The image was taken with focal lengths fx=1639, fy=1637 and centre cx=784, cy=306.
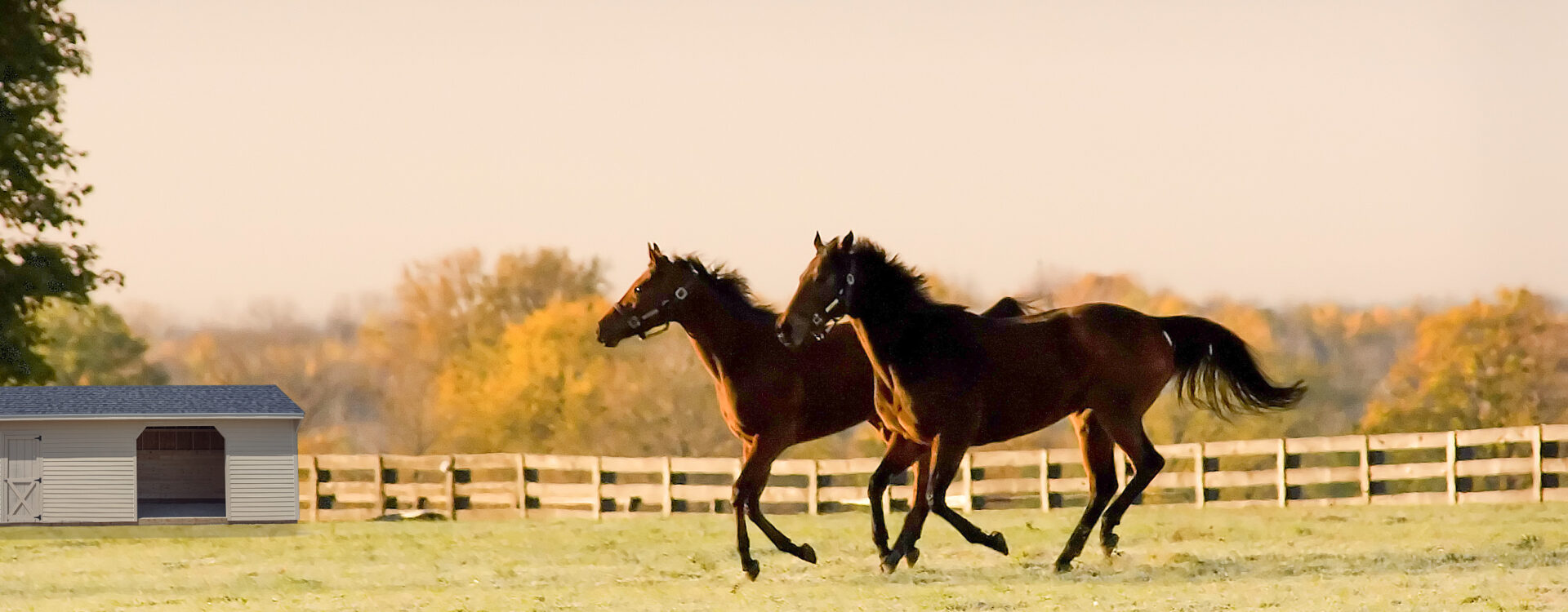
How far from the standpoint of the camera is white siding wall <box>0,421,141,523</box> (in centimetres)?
2097

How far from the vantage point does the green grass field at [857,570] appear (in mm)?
8617

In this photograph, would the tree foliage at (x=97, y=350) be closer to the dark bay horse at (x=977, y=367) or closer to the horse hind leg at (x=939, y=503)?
the horse hind leg at (x=939, y=503)

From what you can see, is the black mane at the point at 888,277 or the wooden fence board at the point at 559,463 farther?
the wooden fence board at the point at 559,463

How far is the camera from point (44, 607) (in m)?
9.91

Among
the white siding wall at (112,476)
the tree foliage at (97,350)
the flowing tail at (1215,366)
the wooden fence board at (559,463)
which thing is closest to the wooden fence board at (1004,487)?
the wooden fence board at (559,463)

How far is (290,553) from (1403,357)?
37.1 m

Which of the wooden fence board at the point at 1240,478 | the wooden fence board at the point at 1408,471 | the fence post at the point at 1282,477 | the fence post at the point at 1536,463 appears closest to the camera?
the fence post at the point at 1536,463

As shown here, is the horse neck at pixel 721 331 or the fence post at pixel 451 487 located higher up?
the horse neck at pixel 721 331

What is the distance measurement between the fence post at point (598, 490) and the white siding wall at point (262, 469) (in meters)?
3.81

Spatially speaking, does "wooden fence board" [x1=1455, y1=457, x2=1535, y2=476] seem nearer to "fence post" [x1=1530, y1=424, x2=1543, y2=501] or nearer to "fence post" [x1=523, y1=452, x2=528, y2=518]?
"fence post" [x1=1530, y1=424, x2=1543, y2=501]

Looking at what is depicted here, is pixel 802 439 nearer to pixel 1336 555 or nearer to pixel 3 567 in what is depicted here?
pixel 1336 555

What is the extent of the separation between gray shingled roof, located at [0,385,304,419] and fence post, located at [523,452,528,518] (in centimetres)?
316

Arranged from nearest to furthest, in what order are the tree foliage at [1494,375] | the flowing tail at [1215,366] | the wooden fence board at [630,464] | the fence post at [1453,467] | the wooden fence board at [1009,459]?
the flowing tail at [1215,366], the fence post at [1453,467], the wooden fence board at [1009,459], the wooden fence board at [630,464], the tree foliage at [1494,375]

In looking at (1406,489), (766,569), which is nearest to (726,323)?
(766,569)
